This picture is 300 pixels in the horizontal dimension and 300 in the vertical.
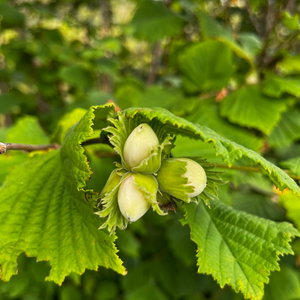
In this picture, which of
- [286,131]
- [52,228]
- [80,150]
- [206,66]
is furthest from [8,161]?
[286,131]

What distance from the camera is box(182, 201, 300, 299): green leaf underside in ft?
2.08

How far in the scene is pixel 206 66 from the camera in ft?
5.24

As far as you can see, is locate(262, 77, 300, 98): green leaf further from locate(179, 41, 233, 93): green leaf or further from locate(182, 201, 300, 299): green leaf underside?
locate(182, 201, 300, 299): green leaf underside

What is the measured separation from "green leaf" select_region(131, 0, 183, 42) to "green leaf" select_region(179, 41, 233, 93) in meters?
0.35

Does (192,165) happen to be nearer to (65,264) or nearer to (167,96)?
(65,264)

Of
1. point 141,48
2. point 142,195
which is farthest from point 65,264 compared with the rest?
point 141,48

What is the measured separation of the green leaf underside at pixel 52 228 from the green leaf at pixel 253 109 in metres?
1.02

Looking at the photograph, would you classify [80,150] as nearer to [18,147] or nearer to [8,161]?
[18,147]

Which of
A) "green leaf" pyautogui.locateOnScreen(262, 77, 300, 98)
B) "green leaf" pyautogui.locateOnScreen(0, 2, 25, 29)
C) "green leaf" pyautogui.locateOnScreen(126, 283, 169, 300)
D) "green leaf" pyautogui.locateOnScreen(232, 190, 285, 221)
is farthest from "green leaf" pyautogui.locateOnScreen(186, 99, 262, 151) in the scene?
"green leaf" pyautogui.locateOnScreen(0, 2, 25, 29)

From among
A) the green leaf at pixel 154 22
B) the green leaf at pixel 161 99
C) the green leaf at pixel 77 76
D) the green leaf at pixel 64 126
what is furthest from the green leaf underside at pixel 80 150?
the green leaf at pixel 77 76

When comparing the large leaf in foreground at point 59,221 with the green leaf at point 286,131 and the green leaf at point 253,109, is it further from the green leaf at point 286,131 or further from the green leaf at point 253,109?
the green leaf at point 286,131

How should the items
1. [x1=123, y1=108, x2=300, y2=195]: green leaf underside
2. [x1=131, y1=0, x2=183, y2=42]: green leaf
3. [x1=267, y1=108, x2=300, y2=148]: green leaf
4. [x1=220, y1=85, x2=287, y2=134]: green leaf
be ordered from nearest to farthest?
[x1=123, y1=108, x2=300, y2=195]: green leaf underside, [x1=220, y1=85, x2=287, y2=134]: green leaf, [x1=267, y1=108, x2=300, y2=148]: green leaf, [x1=131, y1=0, x2=183, y2=42]: green leaf

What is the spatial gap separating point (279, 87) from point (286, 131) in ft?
1.37

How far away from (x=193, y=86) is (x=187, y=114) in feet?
1.19
